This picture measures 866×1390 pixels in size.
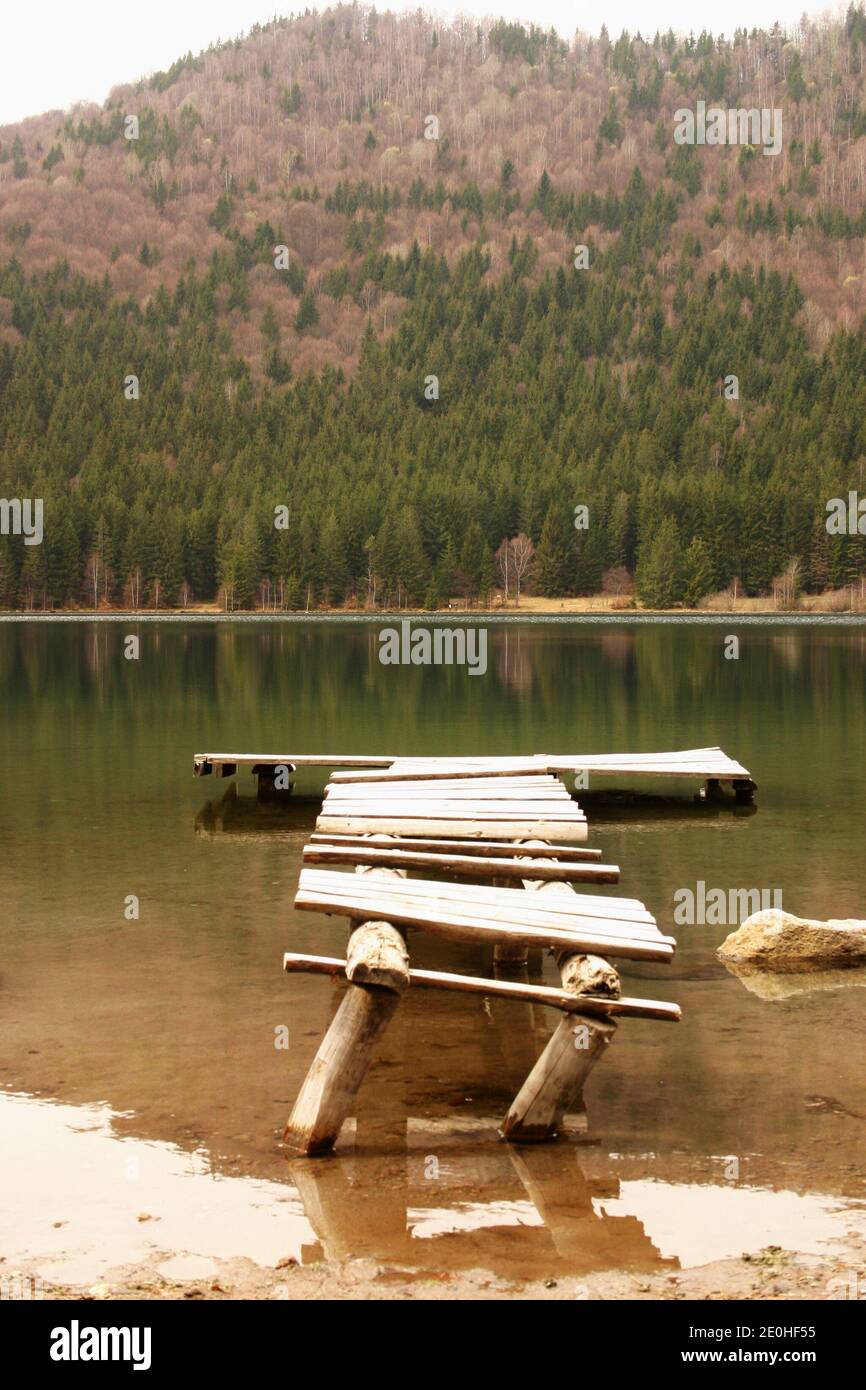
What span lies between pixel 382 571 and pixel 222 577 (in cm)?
1861

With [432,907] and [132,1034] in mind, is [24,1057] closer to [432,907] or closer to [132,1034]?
[132,1034]

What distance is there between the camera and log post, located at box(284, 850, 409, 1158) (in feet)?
31.5

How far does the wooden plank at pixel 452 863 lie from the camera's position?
545 inches

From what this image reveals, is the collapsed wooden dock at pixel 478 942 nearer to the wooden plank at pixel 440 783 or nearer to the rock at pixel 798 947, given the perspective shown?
the rock at pixel 798 947

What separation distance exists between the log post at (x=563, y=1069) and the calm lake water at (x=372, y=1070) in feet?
0.70

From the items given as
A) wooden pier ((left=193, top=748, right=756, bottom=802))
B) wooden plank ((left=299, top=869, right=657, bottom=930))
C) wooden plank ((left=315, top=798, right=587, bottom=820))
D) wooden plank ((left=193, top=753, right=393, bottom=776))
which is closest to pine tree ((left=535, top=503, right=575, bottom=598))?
wooden pier ((left=193, top=748, right=756, bottom=802))

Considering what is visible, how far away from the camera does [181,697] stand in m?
47.2

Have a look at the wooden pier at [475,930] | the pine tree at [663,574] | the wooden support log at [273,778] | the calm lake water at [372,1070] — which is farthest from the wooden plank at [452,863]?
the pine tree at [663,574]

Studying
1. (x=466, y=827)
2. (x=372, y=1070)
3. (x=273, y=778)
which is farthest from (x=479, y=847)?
(x=273, y=778)

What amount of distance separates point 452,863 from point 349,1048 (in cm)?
497

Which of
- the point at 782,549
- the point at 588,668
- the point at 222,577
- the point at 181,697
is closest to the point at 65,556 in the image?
the point at 222,577

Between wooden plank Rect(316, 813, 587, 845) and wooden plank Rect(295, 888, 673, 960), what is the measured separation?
5.16 metres

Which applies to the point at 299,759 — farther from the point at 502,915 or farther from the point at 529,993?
the point at 529,993

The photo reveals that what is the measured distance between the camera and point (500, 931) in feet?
35.1
